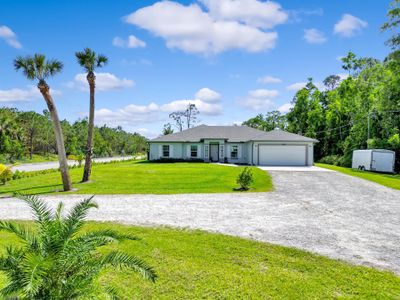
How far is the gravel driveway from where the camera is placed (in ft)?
22.4

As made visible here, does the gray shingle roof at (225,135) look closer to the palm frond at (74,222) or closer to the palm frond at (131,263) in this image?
the palm frond at (74,222)

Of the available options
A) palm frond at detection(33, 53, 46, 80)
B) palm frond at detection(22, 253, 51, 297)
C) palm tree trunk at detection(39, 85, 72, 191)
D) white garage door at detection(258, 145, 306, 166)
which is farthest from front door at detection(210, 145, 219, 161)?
palm frond at detection(22, 253, 51, 297)

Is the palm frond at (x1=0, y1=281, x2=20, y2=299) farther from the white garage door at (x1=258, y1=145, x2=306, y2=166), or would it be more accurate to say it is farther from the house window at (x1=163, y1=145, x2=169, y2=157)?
the house window at (x1=163, y1=145, x2=169, y2=157)

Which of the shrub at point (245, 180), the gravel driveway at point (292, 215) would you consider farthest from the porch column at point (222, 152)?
the shrub at point (245, 180)

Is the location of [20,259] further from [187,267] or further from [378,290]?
[378,290]

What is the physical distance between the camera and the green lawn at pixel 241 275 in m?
4.71

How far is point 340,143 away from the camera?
1580 inches

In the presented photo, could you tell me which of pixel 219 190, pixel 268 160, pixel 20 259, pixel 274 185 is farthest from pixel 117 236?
pixel 268 160

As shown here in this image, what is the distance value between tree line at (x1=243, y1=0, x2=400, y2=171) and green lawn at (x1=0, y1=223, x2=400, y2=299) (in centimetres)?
2330

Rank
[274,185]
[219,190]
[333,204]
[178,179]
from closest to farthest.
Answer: [333,204]
[219,190]
[274,185]
[178,179]

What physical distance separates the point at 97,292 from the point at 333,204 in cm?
1038

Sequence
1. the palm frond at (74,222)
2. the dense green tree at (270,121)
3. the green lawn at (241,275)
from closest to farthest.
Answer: the palm frond at (74,222), the green lawn at (241,275), the dense green tree at (270,121)

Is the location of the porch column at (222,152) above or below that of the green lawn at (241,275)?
above

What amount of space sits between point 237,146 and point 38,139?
36.3m
